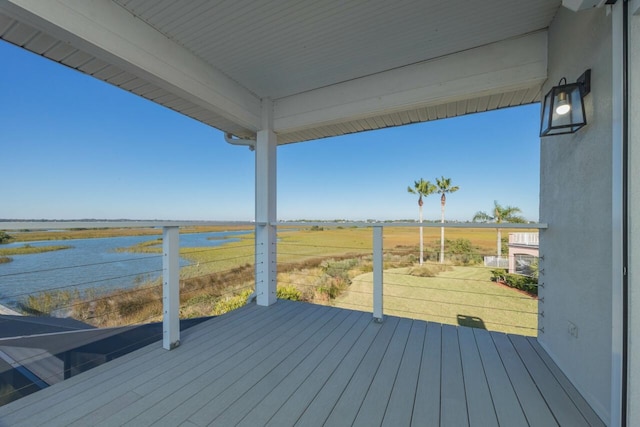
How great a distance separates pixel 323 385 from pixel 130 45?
2.46 metres

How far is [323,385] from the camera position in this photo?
4.24 feet

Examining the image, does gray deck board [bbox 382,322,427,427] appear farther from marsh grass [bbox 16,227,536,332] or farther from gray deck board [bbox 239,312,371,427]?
marsh grass [bbox 16,227,536,332]

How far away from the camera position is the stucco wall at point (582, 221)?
3.51 feet

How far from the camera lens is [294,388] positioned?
4.16 feet

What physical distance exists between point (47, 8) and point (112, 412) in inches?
80.4

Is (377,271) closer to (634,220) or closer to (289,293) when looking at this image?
(634,220)

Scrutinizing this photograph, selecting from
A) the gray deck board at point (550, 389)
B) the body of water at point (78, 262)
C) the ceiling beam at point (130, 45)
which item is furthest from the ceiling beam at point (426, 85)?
the gray deck board at point (550, 389)

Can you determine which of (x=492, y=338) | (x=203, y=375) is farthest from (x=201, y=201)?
(x=492, y=338)

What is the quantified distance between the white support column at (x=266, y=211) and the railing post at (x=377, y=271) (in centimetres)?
116

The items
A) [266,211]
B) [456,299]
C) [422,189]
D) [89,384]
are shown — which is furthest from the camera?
[456,299]

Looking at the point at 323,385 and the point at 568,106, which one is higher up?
the point at 568,106

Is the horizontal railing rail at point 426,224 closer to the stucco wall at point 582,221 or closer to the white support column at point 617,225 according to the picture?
the stucco wall at point 582,221

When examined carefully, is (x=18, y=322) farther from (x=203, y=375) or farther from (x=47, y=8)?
(x=47, y=8)

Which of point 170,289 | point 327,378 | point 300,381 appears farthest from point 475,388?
point 170,289
